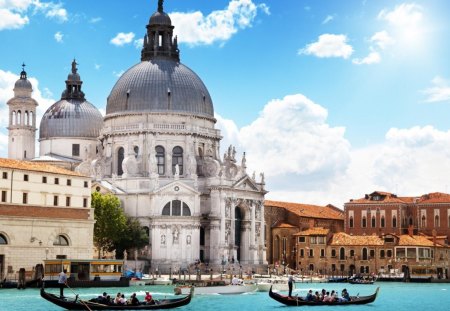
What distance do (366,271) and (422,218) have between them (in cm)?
1143

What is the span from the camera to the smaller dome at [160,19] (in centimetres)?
9944

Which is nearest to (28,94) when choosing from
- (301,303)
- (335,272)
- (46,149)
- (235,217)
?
(46,149)

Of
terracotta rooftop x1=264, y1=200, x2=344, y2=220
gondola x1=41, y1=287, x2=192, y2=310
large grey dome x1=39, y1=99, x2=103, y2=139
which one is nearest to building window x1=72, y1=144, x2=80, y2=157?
large grey dome x1=39, y1=99, x2=103, y2=139

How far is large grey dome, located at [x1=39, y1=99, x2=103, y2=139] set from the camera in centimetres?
10412

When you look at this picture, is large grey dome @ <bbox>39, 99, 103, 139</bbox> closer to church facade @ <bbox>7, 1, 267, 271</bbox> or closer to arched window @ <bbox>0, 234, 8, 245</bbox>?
church facade @ <bbox>7, 1, 267, 271</bbox>

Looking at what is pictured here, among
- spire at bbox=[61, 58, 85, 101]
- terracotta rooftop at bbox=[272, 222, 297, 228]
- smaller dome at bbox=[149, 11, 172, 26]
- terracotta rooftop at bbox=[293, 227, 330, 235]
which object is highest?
smaller dome at bbox=[149, 11, 172, 26]

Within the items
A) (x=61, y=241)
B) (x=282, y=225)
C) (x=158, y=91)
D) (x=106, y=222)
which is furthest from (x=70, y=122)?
(x=61, y=241)

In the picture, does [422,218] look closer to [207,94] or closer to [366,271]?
[366,271]

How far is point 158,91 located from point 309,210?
28722 mm

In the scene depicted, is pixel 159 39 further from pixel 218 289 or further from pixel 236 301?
pixel 236 301

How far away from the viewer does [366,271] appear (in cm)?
10056

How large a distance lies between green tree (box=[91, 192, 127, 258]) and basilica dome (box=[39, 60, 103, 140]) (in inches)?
802

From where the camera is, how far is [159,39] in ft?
328

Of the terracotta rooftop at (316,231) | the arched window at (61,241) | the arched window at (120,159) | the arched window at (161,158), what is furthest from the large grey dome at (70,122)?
the arched window at (61,241)
